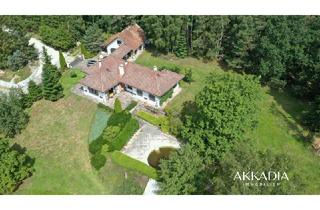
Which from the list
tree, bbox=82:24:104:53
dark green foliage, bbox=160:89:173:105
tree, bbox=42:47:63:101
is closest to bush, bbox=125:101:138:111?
dark green foliage, bbox=160:89:173:105

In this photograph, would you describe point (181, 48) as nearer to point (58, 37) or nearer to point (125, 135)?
point (58, 37)

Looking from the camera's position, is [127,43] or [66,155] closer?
[66,155]

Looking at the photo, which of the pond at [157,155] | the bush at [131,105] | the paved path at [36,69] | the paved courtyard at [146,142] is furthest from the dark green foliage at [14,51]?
the pond at [157,155]

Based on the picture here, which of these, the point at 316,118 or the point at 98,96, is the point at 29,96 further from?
the point at 316,118

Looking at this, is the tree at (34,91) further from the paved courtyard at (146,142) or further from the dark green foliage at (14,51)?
the paved courtyard at (146,142)

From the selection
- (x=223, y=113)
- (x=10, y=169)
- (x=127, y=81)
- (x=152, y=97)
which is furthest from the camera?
(x=127, y=81)

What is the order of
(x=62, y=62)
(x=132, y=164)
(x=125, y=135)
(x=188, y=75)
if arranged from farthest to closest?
(x=62, y=62) → (x=188, y=75) → (x=125, y=135) → (x=132, y=164)

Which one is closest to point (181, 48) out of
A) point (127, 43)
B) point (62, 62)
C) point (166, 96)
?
point (127, 43)
